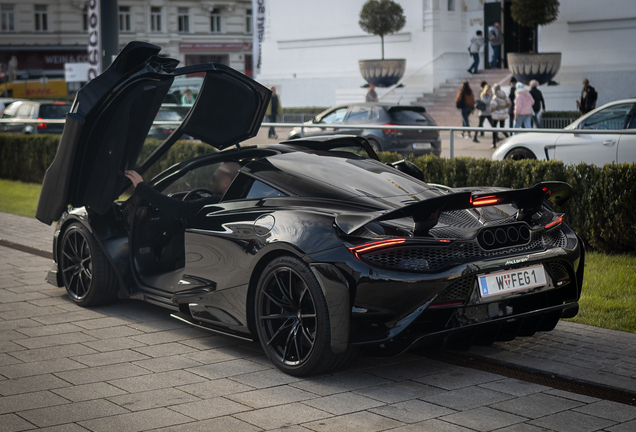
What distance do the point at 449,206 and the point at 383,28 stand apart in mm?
28418

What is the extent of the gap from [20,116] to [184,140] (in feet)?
46.6

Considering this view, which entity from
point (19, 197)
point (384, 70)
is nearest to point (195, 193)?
point (19, 197)

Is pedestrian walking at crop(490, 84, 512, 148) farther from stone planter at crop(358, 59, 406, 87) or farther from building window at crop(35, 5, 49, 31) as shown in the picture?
building window at crop(35, 5, 49, 31)

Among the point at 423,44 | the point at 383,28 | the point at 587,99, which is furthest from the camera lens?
the point at 423,44

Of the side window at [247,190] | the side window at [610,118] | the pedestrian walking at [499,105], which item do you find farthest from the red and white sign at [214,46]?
the side window at [247,190]

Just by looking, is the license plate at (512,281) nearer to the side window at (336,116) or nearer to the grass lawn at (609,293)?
the grass lawn at (609,293)

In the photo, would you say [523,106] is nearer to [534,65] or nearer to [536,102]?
[536,102]

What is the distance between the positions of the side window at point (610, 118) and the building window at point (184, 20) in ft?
165

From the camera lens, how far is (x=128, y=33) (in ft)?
193

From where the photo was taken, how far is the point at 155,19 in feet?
195

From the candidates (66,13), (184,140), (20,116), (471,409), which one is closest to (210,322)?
(471,409)

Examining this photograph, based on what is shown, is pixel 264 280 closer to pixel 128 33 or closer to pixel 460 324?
pixel 460 324

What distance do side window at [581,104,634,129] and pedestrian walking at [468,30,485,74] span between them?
1785 centimetres

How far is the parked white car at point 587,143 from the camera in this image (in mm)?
9703
